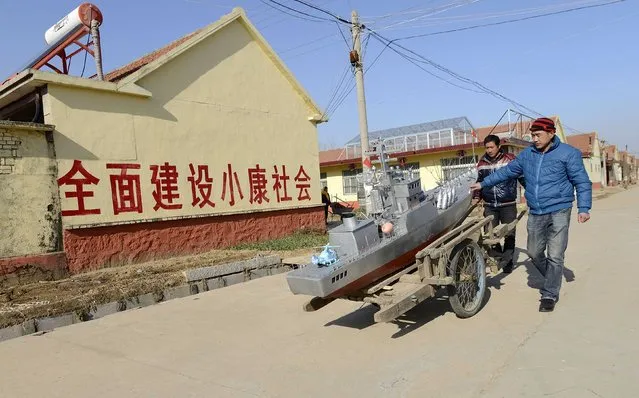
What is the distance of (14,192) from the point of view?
774cm

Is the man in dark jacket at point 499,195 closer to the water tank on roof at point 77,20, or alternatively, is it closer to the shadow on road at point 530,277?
the shadow on road at point 530,277

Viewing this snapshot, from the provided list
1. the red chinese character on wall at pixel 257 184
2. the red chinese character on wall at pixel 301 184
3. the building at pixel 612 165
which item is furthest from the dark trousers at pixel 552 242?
the building at pixel 612 165

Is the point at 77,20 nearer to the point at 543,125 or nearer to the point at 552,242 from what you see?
the point at 543,125

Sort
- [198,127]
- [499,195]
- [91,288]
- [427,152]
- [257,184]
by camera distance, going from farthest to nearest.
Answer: [427,152] < [257,184] < [198,127] < [91,288] < [499,195]

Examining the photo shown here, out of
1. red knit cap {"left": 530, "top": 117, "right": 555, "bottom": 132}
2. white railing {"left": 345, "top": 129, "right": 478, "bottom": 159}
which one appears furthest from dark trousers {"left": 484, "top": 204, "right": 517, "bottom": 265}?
white railing {"left": 345, "top": 129, "right": 478, "bottom": 159}

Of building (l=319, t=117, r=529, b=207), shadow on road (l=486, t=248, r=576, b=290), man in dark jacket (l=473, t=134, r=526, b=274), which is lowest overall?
shadow on road (l=486, t=248, r=576, b=290)

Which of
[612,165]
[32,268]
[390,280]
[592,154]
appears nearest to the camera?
[390,280]

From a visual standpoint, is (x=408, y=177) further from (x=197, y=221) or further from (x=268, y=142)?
(x=268, y=142)

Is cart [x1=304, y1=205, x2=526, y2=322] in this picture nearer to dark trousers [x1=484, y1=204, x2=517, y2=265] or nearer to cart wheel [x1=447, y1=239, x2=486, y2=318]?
cart wheel [x1=447, y1=239, x2=486, y2=318]

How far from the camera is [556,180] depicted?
15.6ft

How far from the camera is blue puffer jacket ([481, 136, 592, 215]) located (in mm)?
4652

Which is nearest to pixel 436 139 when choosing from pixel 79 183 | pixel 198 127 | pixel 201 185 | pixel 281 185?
pixel 281 185

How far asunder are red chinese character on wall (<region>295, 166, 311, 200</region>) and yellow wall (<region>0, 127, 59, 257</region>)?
623 centimetres

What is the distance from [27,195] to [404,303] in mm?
6832
